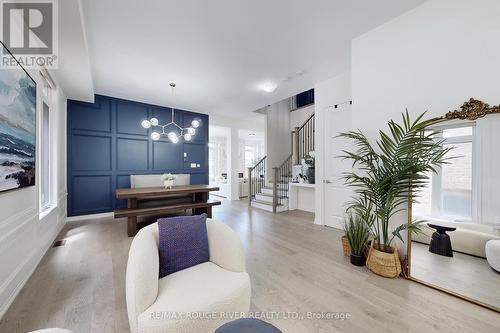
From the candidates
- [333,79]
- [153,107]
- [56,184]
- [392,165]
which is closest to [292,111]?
[333,79]

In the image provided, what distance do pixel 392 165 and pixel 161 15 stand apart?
2971mm

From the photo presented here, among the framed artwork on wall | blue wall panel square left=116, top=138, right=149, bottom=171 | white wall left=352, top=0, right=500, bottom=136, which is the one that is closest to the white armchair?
the framed artwork on wall

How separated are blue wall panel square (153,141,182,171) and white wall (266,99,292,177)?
2786 millimetres

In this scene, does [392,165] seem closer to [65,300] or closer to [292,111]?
[65,300]

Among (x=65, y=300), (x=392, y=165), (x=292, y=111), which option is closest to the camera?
(x=65, y=300)

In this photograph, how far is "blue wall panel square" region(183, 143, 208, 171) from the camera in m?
5.86

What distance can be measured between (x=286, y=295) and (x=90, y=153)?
16.4ft

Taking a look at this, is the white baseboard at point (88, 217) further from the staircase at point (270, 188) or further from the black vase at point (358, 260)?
the black vase at point (358, 260)

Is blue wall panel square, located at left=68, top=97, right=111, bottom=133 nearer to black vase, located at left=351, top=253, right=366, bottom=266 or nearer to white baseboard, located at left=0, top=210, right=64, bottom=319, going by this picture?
white baseboard, located at left=0, top=210, right=64, bottom=319

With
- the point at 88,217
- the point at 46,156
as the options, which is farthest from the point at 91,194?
the point at 46,156

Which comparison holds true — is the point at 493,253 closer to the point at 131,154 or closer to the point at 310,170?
the point at 310,170

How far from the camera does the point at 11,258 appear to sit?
1764mm

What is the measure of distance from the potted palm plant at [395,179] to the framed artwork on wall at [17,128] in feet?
11.0

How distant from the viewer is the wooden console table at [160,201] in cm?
336
